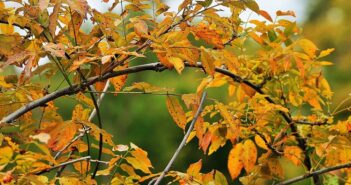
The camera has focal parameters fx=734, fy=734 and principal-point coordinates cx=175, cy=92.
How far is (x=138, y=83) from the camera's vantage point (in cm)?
150

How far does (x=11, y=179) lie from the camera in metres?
1.23

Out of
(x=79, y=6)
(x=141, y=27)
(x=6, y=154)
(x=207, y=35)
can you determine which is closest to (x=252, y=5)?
(x=207, y=35)

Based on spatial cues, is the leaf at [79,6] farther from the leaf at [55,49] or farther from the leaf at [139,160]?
the leaf at [139,160]

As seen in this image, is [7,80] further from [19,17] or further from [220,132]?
[220,132]

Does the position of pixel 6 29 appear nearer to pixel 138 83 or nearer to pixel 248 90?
pixel 138 83

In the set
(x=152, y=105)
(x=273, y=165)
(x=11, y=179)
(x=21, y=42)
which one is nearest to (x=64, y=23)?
(x=21, y=42)

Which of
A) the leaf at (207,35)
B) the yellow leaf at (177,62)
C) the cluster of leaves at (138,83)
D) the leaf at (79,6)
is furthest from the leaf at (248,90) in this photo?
the leaf at (79,6)

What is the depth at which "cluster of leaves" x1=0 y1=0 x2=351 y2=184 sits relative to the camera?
135cm

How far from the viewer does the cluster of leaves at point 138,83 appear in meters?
1.35

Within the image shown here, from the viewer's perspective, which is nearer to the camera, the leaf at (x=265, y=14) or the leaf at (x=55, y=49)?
the leaf at (x=55, y=49)

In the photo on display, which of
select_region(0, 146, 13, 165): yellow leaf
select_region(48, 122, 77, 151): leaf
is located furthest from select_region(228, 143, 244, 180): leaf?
select_region(0, 146, 13, 165): yellow leaf

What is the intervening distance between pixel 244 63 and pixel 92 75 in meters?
0.61

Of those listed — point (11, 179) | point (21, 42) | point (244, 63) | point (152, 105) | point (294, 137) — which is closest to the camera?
point (11, 179)

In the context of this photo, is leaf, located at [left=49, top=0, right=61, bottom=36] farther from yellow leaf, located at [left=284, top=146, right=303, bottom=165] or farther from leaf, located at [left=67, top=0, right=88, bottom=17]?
yellow leaf, located at [left=284, top=146, right=303, bottom=165]
